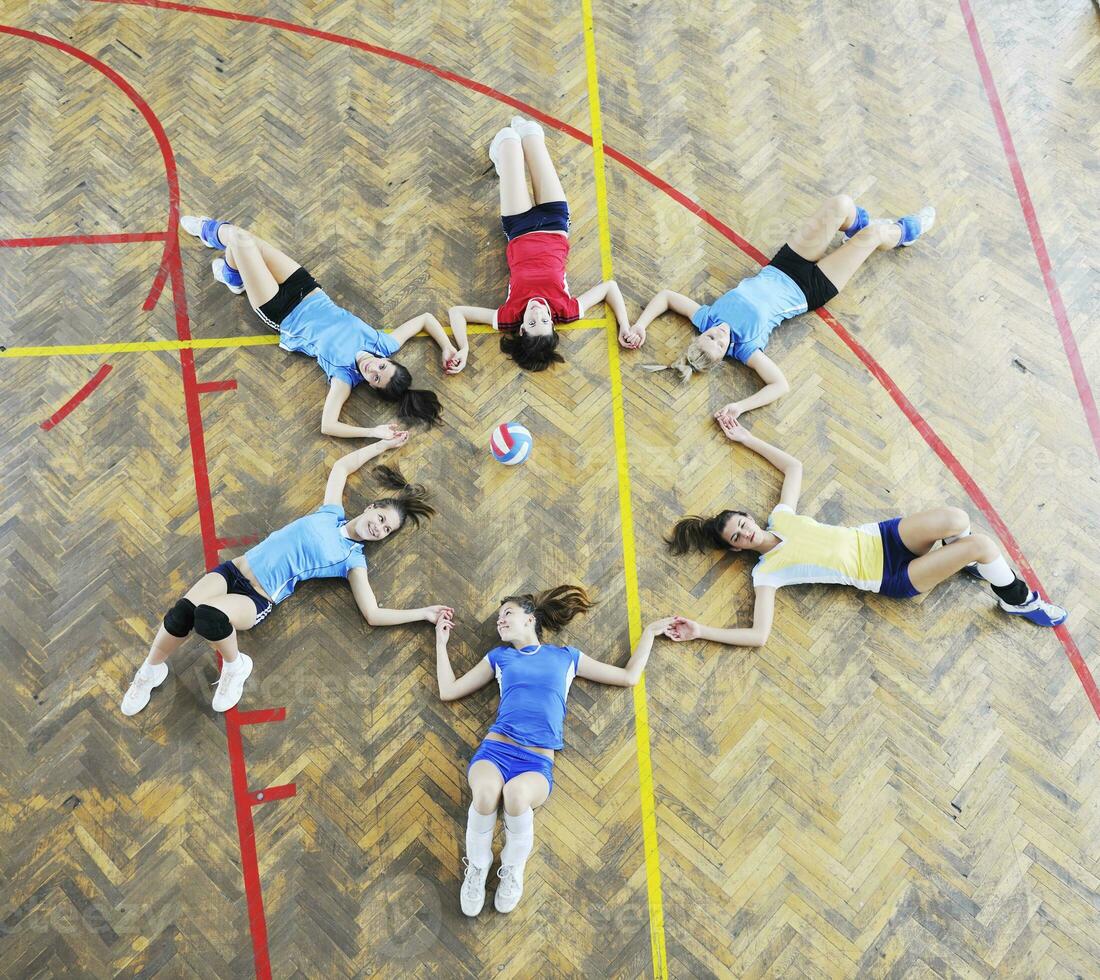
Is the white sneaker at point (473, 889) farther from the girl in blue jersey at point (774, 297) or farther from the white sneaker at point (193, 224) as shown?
the white sneaker at point (193, 224)

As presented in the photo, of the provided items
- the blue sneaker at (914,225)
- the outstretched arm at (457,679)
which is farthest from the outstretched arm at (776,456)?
the outstretched arm at (457,679)

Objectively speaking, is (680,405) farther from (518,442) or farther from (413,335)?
(413,335)

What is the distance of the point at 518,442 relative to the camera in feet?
18.6

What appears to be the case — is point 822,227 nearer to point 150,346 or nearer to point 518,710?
point 518,710

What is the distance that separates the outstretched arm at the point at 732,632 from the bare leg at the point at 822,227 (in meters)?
2.48

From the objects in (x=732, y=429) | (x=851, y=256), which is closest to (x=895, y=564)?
(x=732, y=429)

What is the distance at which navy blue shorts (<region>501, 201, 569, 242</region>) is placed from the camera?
6328 millimetres

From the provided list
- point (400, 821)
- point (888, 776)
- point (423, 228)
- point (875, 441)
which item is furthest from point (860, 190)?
point (400, 821)

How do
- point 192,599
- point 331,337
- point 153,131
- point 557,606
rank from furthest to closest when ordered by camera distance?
point 153,131
point 331,337
point 557,606
point 192,599

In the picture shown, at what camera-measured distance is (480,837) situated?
477cm

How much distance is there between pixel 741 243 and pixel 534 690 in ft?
11.6

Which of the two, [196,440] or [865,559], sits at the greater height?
[196,440]

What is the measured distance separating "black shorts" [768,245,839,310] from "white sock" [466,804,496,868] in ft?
12.7

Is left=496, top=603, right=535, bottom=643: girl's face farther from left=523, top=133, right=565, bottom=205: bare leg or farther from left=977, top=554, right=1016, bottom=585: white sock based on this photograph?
left=523, top=133, right=565, bottom=205: bare leg
